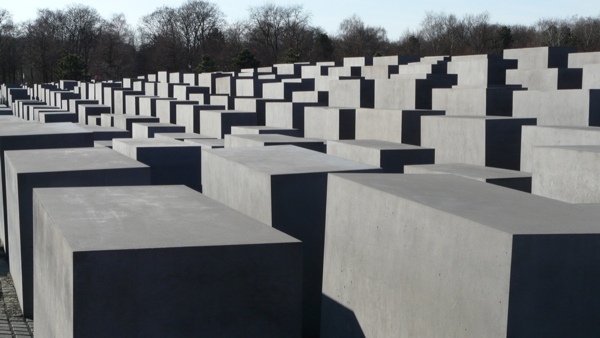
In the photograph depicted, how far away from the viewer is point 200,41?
236 feet

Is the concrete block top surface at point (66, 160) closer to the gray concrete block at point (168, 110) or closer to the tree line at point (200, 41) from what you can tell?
the gray concrete block at point (168, 110)

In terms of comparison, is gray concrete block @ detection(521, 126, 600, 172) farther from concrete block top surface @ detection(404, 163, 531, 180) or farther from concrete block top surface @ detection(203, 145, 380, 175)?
concrete block top surface @ detection(203, 145, 380, 175)

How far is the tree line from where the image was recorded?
51469mm

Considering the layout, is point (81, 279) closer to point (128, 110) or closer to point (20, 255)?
point (20, 255)

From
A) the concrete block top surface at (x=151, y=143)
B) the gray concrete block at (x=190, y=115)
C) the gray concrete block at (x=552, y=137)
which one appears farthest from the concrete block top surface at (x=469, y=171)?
the gray concrete block at (x=190, y=115)

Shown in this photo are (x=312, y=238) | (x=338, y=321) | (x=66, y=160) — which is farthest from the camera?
(x=66, y=160)

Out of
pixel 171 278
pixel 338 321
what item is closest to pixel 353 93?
pixel 338 321

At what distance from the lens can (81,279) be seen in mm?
3879

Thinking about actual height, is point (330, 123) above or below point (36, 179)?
above

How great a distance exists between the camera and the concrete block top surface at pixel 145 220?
416 cm

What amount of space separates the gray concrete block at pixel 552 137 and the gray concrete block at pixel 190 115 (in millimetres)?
9119

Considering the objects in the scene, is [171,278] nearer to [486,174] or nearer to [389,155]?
[486,174]

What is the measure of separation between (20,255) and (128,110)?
669 inches

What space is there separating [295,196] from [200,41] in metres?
67.0
